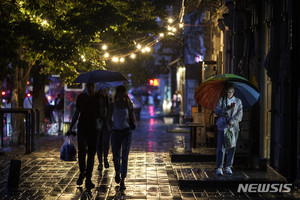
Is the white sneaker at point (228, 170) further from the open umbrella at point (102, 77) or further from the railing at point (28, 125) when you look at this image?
the railing at point (28, 125)

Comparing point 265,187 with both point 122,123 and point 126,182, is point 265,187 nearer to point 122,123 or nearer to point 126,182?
point 126,182

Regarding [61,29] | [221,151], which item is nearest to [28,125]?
[61,29]

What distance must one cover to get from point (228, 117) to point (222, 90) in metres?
0.68

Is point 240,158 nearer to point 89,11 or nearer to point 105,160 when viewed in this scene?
point 105,160

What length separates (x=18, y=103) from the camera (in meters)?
17.3

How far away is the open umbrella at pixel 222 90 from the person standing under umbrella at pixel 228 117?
0.64ft

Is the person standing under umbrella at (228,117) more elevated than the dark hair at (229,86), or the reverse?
the dark hair at (229,86)

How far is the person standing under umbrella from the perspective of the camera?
9750 mm

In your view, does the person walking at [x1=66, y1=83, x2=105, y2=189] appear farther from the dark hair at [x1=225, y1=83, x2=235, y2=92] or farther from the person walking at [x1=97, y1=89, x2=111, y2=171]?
the dark hair at [x1=225, y1=83, x2=235, y2=92]

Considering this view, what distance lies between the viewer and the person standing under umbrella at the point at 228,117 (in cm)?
975

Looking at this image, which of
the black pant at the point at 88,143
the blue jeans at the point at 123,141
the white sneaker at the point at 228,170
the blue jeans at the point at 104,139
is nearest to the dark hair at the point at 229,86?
the white sneaker at the point at 228,170

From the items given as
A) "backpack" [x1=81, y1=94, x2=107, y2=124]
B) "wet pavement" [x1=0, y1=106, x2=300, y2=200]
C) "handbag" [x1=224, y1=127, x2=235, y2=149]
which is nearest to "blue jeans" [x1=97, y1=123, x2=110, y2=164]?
"wet pavement" [x1=0, y1=106, x2=300, y2=200]

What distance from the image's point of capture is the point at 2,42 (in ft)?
40.2

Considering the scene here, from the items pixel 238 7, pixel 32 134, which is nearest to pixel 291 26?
pixel 238 7
